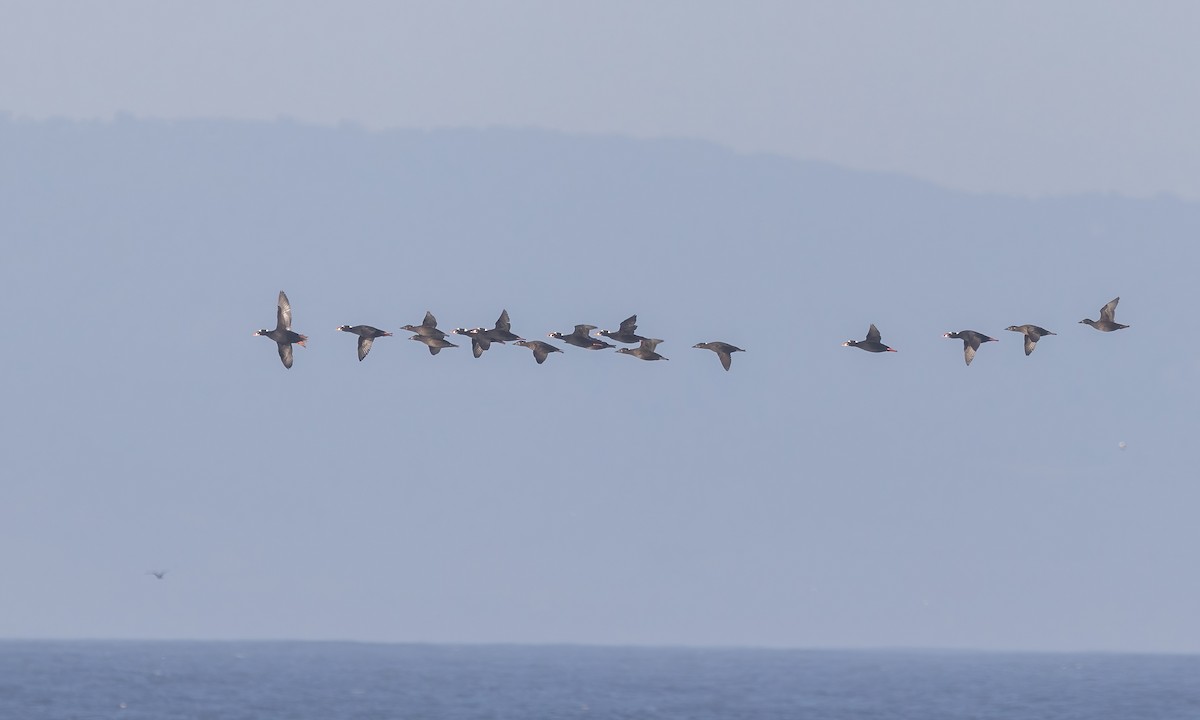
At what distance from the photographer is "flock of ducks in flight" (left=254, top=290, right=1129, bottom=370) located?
62.8 meters

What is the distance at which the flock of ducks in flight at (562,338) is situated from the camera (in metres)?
62.8

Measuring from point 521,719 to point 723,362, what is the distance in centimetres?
13463

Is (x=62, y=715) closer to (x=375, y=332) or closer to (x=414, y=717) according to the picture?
(x=414, y=717)

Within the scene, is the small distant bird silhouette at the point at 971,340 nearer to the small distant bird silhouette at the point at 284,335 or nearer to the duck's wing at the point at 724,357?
the duck's wing at the point at 724,357

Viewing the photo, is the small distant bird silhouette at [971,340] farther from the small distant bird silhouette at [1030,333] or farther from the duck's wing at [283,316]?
the duck's wing at [283,316]

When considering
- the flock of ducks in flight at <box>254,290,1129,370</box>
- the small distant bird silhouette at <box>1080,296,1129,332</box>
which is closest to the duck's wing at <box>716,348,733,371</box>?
the flock of ducks in flight at <box>254,290,1129,370</box>

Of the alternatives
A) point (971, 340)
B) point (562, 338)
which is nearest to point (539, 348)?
point (562, 338)

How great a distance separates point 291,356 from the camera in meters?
64.0

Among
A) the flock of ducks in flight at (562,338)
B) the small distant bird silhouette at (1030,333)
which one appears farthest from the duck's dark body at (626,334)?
the small distant bird silhouette at (1030,333)

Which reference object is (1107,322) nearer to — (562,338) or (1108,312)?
(1108,312)

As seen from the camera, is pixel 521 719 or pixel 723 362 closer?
pixel 723 362

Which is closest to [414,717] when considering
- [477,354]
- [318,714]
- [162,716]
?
[318,714]

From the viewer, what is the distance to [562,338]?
6431 centimetres

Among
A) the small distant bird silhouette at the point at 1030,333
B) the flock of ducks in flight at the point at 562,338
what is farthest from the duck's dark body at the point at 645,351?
the small distant bird silhouette at the point at 1030,333
